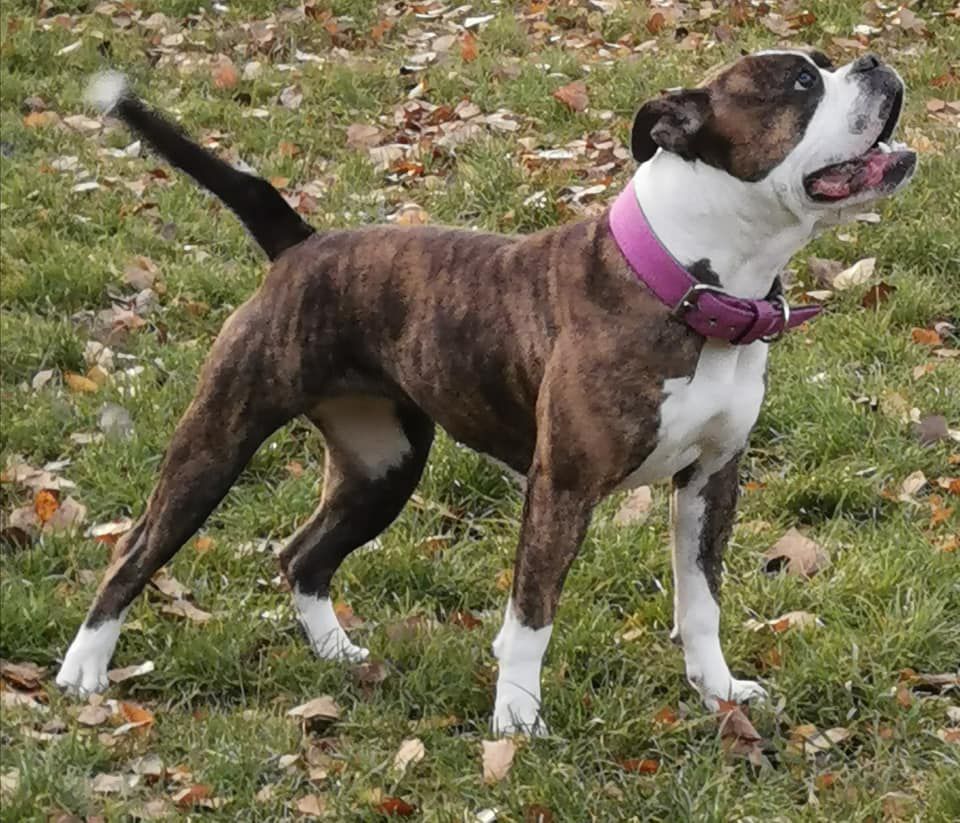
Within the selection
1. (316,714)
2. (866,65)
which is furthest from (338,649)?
(866,65)

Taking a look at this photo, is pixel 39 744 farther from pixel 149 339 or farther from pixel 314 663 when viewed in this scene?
pixel 149 339

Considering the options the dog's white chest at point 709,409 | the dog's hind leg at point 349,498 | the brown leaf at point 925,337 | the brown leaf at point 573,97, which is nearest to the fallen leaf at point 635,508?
the dog's hind leg at point 349,498

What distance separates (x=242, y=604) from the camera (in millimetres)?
4574

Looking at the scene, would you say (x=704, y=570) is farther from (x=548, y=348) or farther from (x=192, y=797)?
(x=192, y=797)

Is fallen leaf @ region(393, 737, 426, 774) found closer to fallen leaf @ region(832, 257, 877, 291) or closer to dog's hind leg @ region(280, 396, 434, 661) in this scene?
dog's hind leg @ region(280, 396, 434, 661)

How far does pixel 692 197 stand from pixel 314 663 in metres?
1.67

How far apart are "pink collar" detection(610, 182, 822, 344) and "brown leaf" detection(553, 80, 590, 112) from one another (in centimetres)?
446

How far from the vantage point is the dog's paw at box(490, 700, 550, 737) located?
3.82 metres

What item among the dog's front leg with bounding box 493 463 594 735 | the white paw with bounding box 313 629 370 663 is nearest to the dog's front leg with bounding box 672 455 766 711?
the dog's front leg with bounding box 493 463 594 735

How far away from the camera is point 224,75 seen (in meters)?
8.70

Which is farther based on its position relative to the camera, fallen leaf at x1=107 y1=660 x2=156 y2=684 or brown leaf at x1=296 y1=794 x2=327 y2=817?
fallen leaf at x1=107 y1=660 x2=156 y2=684

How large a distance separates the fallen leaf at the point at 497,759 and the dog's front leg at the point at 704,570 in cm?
58

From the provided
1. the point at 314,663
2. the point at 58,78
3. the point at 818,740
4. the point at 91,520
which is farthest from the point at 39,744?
the point at 58,78

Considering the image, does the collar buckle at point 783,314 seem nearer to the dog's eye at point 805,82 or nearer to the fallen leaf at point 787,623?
the dog's eye at point 805,82
